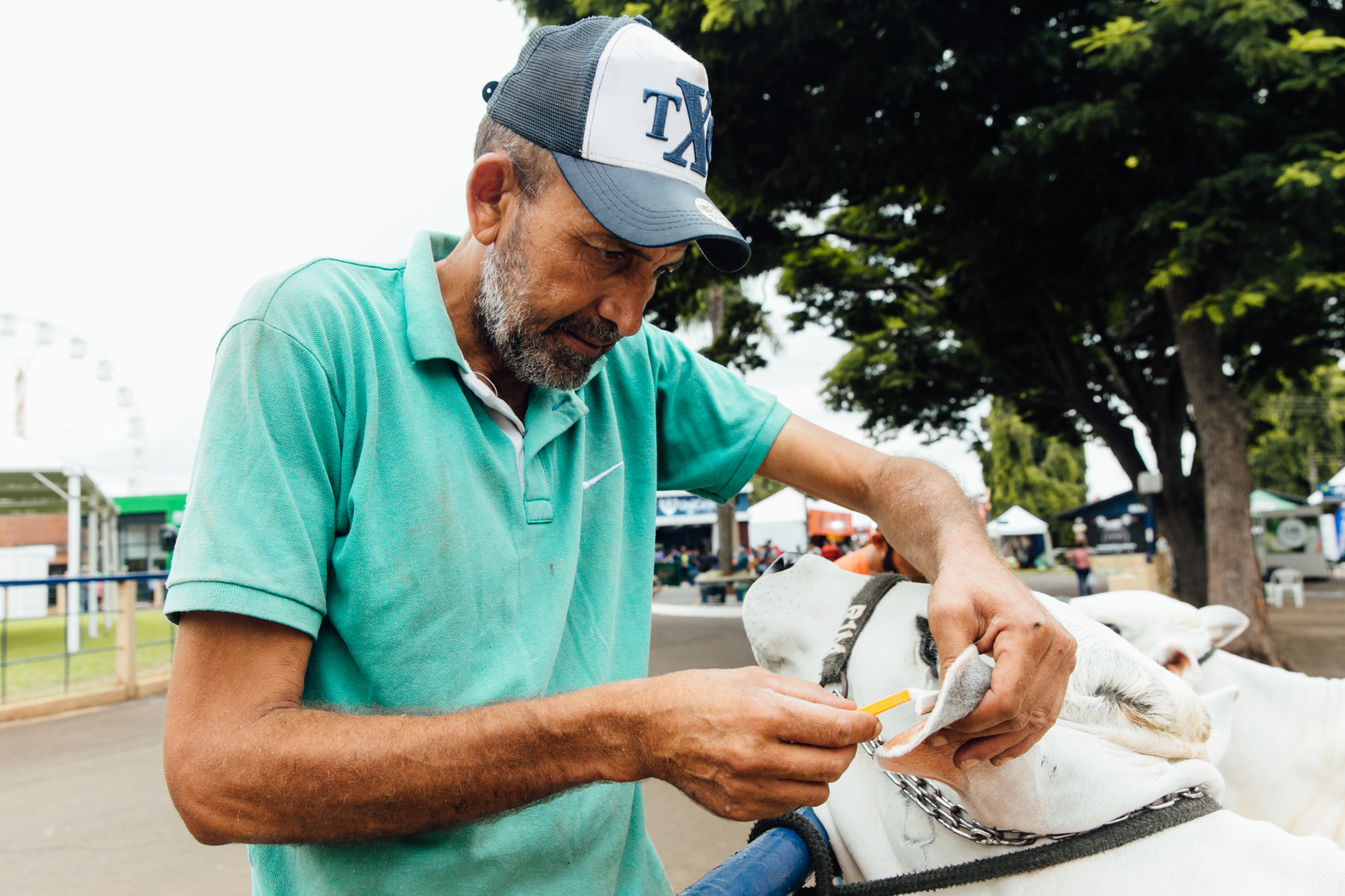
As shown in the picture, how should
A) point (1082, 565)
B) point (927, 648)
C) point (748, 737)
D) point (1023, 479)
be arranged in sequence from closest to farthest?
point (748, 737), point (927, 648), point (1082, 565), point (1023, 479)

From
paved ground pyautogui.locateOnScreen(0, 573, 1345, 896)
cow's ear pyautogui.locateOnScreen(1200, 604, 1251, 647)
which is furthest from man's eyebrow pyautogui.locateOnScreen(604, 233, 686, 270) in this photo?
paved ground pyautogui.locateOnScreen(0, 573, 1345, 896)

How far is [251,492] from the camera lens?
0.94 m

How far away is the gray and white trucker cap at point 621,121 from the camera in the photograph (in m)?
1.24

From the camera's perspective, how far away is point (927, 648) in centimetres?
119

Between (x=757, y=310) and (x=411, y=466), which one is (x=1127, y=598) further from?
(x=757, y=310)

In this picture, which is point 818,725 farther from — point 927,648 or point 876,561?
point 876,561

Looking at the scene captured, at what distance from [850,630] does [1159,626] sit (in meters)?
0.91

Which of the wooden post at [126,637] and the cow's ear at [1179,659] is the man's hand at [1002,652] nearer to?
the cow's ear at [1179,659]

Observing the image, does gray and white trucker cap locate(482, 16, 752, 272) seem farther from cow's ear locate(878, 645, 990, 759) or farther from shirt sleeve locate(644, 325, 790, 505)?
cow's ear locate(878, 645, 990, 759)

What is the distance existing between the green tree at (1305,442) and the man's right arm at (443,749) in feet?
93.2

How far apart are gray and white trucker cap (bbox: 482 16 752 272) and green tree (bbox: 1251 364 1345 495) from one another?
→ 28.1 metres

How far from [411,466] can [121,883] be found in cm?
449

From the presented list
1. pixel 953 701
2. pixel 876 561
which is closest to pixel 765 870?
pixel 953 701

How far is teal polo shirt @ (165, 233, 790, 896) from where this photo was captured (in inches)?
37.4
